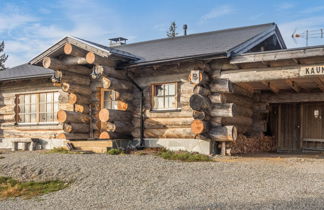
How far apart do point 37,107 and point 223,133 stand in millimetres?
8588

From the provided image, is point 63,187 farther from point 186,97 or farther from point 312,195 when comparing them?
point 186,97

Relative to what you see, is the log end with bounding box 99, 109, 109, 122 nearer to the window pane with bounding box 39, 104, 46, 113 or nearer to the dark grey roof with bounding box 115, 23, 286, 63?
the dark grey roof with bounding box 115, 23, 286, 63

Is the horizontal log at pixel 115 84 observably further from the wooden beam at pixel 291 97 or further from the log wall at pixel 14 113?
the wooden beam at pixel 291 97

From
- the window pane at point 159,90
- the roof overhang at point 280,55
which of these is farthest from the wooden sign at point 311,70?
the window pane at point 159,90

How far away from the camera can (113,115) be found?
44.0 ft

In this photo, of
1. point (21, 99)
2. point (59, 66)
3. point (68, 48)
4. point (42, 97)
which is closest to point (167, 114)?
point (68, 48)

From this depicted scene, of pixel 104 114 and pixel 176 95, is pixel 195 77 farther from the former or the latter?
pixel 104 114

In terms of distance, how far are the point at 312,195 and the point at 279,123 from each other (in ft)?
Answer: 33.7

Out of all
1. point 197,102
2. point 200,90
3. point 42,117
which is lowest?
point 42,117

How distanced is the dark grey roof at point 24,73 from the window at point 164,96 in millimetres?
4590

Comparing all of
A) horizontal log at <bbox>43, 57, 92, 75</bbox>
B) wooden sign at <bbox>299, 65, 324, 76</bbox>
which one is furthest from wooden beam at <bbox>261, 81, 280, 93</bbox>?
horizontal log at <bbox>43, 57, 92, 75</bbox>

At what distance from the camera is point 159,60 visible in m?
12.9

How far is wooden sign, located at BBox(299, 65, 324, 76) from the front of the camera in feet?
35.9

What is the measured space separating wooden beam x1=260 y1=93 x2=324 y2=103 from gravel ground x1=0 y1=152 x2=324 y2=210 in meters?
4.74
